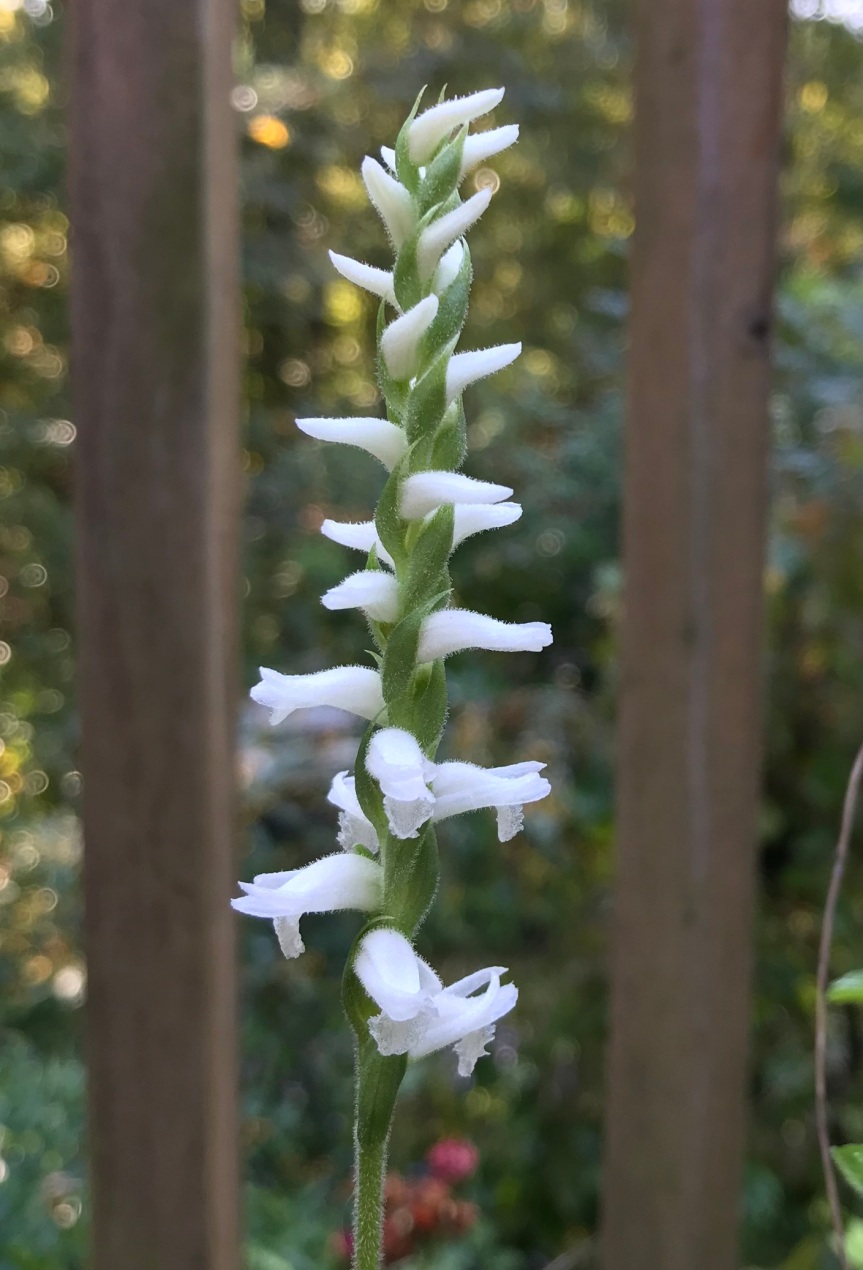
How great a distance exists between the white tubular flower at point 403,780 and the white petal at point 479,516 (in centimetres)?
7

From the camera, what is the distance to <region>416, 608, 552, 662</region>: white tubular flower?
30 cm

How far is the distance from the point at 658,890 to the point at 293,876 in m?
0.70

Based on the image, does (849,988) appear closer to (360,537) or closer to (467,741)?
(360,537)

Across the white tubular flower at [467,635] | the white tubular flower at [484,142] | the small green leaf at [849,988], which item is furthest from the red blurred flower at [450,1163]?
the white tubular flower at [484,142]

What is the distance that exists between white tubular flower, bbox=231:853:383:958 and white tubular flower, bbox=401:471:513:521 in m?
0.11

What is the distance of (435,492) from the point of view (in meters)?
0.30

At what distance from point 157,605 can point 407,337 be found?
59 cm

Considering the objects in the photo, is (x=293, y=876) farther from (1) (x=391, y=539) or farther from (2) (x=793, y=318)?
(2) (x=793, y=318)

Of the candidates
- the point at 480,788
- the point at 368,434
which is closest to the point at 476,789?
the point at 480,788

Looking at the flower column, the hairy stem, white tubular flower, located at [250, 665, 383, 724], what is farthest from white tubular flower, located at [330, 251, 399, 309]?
the hairy stem

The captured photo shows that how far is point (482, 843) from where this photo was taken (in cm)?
143

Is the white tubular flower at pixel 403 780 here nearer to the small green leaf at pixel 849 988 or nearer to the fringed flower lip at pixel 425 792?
the fringed flower lip at pixel 425 792

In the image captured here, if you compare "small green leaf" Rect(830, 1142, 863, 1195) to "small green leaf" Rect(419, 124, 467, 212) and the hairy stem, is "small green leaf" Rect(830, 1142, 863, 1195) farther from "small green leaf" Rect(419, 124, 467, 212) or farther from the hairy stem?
"small green leaf" Rect(419, 124, 467, 212)

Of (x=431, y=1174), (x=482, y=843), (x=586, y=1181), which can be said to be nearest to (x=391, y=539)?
(x=431, y=1174)
